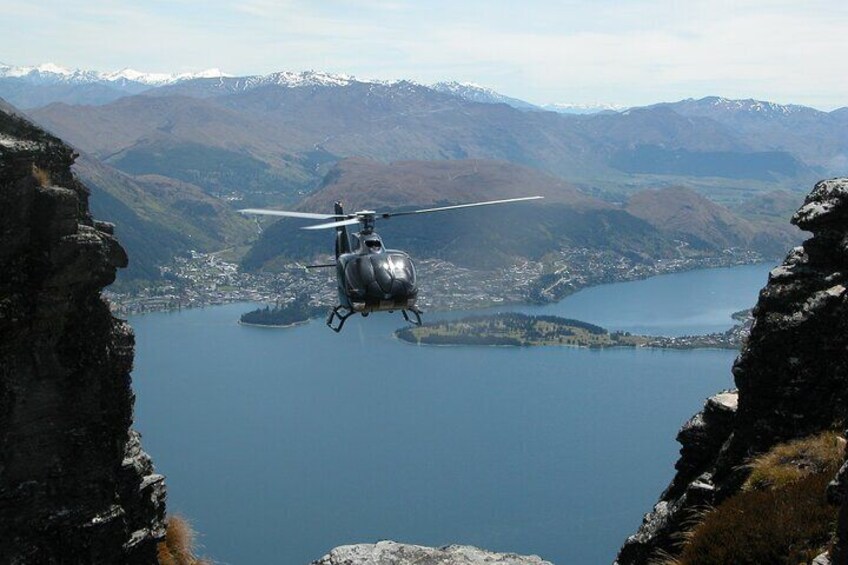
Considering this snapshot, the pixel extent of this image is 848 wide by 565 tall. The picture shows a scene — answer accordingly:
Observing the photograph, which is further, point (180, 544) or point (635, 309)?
point (635, 309)

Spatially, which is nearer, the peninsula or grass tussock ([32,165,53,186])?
grass tussock ([32,165,53,186])

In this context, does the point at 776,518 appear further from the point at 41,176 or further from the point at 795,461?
the point at 41,176

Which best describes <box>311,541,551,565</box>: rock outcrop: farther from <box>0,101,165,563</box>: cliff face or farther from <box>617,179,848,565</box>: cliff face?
<box>0,101,165,563</box>: cliff face

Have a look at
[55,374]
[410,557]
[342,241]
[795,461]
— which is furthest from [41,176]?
[795,461]

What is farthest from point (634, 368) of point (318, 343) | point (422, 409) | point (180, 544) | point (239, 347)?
point (180, 544)

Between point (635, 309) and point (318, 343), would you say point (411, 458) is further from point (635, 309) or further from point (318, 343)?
point (635, 309)

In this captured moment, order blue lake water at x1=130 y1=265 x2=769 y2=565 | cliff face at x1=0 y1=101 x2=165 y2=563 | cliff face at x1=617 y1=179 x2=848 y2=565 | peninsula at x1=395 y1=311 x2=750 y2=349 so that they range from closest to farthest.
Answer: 1. cliff face at x1=617 y1=179 x2=848 y2=565
2. cliff face at x1=0 y1=101 x2=165 y2=563
3. blue lake water at x1=130 y1=265 x2=769 y2=565
4. peninsula at x1=395 y1=311 x2=750 y2=349

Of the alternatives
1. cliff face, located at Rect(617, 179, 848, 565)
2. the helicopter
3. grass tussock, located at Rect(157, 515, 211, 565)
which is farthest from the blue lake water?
cliff face, located at Rect(617, 179, 848, 565)

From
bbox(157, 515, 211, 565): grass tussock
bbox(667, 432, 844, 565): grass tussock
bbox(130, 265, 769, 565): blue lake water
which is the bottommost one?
bbox(130, 265, 769, 565): blue lake water
